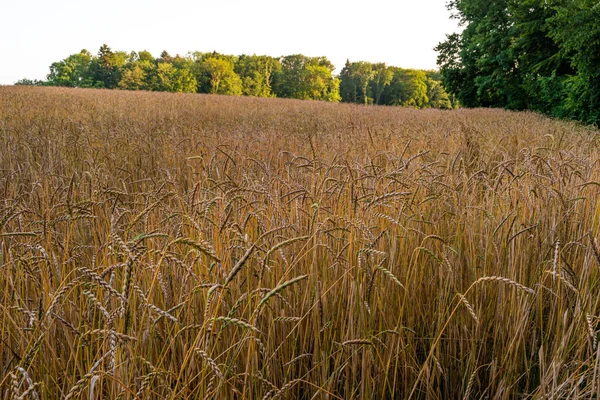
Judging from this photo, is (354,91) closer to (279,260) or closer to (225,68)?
(225,68)

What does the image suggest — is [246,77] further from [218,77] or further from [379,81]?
[379,81]

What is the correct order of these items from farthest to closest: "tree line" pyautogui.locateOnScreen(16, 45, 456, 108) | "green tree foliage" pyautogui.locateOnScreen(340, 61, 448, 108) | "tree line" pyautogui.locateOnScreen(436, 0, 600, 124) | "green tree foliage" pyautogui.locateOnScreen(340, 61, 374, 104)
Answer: "green tree foliage" pyautogui.locateOnScreen(340, 61, 448, 108) < "green tree foliage" pyautogui.locateOnScreen(340, 61, 374, 104) < "tree line" pyautogui.locateOnScreen(16, 45, 456, 108) < "tree line" pyautogui.locateOnScreen(436, 0, 600, 124)

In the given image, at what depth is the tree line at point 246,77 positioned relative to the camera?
5528cm

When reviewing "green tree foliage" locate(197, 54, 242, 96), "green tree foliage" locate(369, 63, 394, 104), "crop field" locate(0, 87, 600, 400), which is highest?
"green tree foliage" locate(369, 63, 394, 104)

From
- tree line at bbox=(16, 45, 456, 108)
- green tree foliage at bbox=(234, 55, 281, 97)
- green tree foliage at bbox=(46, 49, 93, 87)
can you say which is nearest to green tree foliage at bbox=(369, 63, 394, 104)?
tree line at bbox=(16, 45, 456, 108)

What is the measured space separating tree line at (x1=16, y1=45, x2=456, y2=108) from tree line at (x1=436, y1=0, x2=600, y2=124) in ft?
103

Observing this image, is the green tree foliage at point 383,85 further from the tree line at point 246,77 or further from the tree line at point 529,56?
the tree line at point 529,56

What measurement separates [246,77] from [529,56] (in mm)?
52557

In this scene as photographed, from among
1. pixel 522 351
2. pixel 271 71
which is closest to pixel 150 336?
pixel 522 351

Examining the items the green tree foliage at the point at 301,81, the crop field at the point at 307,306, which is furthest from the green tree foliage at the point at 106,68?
the crop field at the point at 307,306

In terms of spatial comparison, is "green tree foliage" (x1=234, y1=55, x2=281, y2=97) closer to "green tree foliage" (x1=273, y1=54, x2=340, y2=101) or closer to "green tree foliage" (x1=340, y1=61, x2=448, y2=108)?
"green tree foliage" (x1=273, y1=54, x2=340, y2=101)

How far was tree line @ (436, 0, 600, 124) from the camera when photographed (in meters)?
11.1

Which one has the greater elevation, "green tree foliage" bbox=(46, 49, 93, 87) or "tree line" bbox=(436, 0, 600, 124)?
"green tree foliage" bbox=(46, 49, 93, 87)

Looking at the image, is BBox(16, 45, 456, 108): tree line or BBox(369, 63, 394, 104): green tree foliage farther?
BBox(369, 63, 394, 104): green tree foliage
